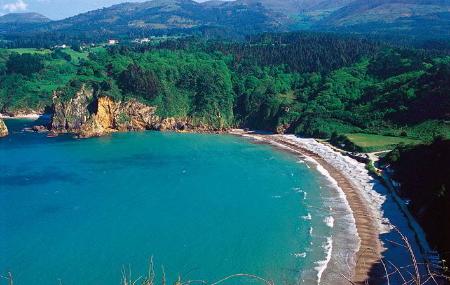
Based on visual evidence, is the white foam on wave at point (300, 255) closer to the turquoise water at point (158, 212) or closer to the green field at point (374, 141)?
the turquoise water at point (158, 212)

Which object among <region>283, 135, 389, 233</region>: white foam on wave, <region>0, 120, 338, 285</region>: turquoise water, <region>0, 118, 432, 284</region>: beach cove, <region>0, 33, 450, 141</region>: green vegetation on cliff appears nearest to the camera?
<region>0, 118, 432, 284</region>: beach cove

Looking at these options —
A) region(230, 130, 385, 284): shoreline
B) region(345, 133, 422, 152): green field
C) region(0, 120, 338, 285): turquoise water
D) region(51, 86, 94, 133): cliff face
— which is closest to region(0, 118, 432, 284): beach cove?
region(230, 130, 385, 284): shoreline

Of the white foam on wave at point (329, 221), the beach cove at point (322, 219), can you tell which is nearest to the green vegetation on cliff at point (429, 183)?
the beach cove at point (322, 219)

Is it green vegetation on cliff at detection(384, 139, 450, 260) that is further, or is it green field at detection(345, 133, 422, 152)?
green field at detection(345, 133, 422, 152)

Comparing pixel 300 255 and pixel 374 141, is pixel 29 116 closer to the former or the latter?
pixel 374 141

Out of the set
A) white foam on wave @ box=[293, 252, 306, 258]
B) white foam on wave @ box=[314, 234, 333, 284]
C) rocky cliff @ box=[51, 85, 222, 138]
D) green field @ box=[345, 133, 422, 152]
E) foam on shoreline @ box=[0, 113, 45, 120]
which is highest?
white foam on wave @ box=[314, 234, 333, 284]

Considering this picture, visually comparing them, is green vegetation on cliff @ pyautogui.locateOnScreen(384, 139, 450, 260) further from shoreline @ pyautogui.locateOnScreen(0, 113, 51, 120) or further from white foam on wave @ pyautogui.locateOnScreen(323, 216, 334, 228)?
shoreline @ pyautogui.locateOnScreen(0, 113, 51, 120)

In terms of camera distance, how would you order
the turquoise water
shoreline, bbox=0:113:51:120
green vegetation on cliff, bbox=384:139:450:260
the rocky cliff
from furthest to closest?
1. shoreline, bbox=0:113:51:120
2. the rocky cliff
3. green vegetation on cliff, bbox=384:139:450:260
4. the turquoise water
